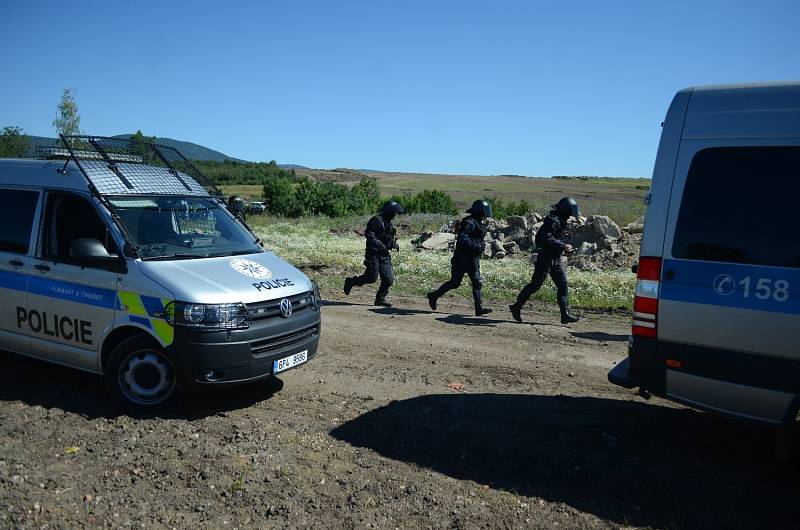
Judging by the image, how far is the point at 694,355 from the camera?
432 cm

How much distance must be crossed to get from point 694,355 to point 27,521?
4.45m

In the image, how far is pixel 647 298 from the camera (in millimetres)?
4531

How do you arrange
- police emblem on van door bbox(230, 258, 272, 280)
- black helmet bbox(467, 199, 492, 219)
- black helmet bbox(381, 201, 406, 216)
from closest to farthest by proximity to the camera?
police emblem on van door bbox(230, 258, 272, 280) → black helmet bbox(467, 199, 492, 219) → black helmet bbox(381, 201, 406, 216)

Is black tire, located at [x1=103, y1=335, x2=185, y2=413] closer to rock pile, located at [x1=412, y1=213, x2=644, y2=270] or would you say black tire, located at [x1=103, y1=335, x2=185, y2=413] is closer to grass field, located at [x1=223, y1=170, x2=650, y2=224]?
rock pile, located at [x1=412, y1=213, x2=644, y2=270]

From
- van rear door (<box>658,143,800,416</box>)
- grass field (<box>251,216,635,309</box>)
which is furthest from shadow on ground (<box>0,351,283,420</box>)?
grass field (<box>251,216,635,309</box>)

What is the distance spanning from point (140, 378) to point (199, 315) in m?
0.93

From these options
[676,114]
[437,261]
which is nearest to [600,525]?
[676,114]

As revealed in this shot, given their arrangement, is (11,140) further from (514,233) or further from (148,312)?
(148,312)

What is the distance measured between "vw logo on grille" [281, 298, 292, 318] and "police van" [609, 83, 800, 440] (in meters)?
2.98

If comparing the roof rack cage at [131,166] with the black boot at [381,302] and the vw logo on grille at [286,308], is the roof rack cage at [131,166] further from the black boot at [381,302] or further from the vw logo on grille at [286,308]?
the black boot at [381,302]

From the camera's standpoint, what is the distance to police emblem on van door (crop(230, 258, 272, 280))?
5789mm

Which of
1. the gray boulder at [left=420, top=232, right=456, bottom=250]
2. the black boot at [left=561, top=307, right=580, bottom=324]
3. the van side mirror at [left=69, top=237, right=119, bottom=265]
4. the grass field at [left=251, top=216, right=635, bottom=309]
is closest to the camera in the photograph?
the van side mirror at [left=69, top=237, right=119, bottom=265]

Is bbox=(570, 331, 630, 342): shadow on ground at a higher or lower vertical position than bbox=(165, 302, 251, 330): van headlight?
lower

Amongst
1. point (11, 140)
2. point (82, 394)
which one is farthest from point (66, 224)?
point (11, 140)
